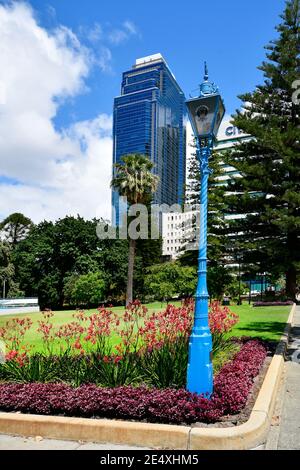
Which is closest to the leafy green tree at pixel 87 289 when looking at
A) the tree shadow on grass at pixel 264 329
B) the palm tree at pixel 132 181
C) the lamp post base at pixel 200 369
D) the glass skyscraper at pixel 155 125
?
the palm tree at pixel 132 181

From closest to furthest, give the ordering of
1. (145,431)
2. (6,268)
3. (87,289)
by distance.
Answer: (145,431)
(87,289)
(6,268)

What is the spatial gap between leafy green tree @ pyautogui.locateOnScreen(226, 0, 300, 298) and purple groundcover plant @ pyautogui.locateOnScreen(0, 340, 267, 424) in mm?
23559

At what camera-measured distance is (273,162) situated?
30172 millimetres

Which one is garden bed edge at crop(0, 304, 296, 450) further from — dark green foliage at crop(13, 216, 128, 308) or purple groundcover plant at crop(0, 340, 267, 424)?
dark green foliage at crop(13, 216, 128, 308)

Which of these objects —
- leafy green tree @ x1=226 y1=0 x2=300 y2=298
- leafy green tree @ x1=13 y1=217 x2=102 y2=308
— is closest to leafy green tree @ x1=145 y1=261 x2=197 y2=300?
leafy green tree @ x1=226 y1=0 x2=300 y2=298

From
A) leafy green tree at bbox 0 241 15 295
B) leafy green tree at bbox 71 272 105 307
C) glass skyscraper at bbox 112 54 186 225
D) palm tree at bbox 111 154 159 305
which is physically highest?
glass skyscraper at bbox 112 54 186 225

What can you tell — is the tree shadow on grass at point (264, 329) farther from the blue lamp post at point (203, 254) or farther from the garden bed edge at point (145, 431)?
the garden bed edge at point (145, 431)

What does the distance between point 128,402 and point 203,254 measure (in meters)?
2.26

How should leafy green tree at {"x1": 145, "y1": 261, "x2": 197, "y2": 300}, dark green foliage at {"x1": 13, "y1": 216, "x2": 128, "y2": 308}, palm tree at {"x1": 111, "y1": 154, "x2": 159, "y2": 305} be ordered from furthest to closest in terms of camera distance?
dark green foliage at {"x1": 13, "y1": 216, "x2": 128, "y2": 308}, palm tree at {"x1": 111, "y1": 154, "x2": 159, "y2": 305}, leafy green tree at {"x1": 145, "y1": 261, "x2": 197, "y2": 300}

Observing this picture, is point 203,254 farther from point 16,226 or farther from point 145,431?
point 16,226

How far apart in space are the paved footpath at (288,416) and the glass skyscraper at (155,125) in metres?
55.2

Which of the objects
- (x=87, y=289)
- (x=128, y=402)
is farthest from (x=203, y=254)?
(x=87, y=289)

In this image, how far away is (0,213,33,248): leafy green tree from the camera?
58.3 m
